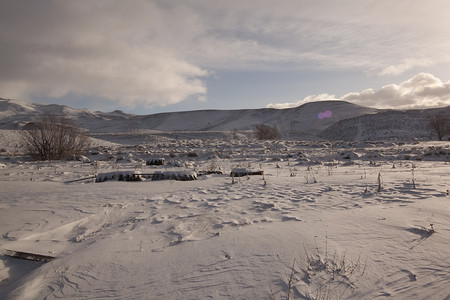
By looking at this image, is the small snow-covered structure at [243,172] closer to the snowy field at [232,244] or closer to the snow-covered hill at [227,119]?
the snowy field at [232,244]

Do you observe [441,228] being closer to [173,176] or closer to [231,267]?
[231,267]

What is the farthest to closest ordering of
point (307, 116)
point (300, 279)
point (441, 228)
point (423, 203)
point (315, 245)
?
point (307, 116) < point (423, 203) < point (441, 228) < point (315, 245) < point (300, 279)

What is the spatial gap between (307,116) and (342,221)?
81.0 metres

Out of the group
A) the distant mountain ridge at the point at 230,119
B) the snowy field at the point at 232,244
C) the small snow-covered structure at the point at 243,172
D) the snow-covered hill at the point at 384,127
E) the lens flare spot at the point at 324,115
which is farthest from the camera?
the lens flare spot at the point at 324,115

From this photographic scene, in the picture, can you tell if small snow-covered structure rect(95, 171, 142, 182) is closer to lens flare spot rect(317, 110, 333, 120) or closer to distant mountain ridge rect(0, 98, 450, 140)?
distant mountain ridge rect(0, 98, 450, 140)

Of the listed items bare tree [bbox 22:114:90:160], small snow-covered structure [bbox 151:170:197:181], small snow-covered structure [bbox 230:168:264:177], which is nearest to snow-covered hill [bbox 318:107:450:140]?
small snow-covered structure [bbox 230:168:264:177]

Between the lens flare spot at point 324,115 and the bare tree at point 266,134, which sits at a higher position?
the lens flare spot at point 324,115

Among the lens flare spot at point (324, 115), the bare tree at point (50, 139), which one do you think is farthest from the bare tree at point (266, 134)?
the lens flare spot at point (324, 115)

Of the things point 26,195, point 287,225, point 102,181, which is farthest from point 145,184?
point 287,225

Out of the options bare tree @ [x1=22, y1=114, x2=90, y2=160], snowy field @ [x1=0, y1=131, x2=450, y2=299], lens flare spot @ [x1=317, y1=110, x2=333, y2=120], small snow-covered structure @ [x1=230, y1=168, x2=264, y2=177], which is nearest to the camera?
snowy field @ [x1=0, y1=131, x2=450, y2=299]

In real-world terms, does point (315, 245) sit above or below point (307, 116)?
below

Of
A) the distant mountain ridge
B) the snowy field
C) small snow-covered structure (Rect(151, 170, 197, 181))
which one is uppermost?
the distant mountain ridge

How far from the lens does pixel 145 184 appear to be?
535 cm

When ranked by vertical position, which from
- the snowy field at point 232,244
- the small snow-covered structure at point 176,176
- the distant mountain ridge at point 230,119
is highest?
the distant mountain ridge at point 230,119
